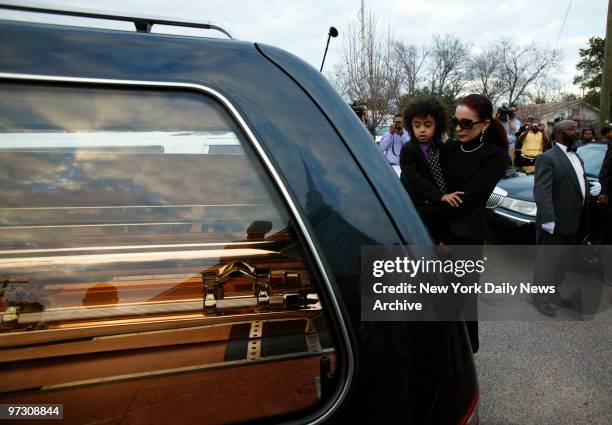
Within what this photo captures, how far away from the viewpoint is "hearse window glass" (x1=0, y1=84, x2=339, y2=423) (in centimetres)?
85

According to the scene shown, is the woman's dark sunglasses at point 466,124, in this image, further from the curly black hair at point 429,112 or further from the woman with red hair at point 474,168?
the curly black hair at point 429,112

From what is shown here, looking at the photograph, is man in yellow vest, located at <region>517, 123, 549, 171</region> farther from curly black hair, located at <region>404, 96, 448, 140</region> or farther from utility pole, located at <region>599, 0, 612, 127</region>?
curly black hair, located at <region>404, 96, 448, 140</region>

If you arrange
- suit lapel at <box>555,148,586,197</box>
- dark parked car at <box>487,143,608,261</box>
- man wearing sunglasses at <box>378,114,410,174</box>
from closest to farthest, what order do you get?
suit lapel at <box>555,148,586,197</box> → dark parked car at <box>487,143,608,261</box> → man wearing sunglasses at <box>378,114,410,174</box>

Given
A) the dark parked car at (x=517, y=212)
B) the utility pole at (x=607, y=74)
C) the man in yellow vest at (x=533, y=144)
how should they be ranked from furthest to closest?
1. the utility pole at (x=607, y=74)
2. the man in yellow vest at (x=533, y=144)
3. the dark parked car at (x=517, y=212)

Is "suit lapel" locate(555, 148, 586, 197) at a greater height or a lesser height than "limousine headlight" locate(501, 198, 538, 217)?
greater

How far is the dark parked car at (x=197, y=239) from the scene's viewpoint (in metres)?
0.83

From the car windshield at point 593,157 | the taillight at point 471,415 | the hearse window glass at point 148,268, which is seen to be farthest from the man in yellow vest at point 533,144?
the hearse window glass at point 148,268

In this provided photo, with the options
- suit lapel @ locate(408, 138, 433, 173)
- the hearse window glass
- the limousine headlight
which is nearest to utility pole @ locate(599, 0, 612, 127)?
the limousine headlight

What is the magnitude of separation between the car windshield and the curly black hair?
377cm

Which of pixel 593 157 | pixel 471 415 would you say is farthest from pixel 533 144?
pixel 471 415

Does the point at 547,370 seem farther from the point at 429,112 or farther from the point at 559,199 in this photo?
the point at 429,112

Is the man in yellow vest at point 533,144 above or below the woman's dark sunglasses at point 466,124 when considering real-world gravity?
above

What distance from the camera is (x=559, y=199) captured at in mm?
3203

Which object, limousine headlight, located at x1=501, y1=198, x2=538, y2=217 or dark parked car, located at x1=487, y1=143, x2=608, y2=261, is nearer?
dark parked car, located at x1=487, y1=143, x2=608, y2=261
